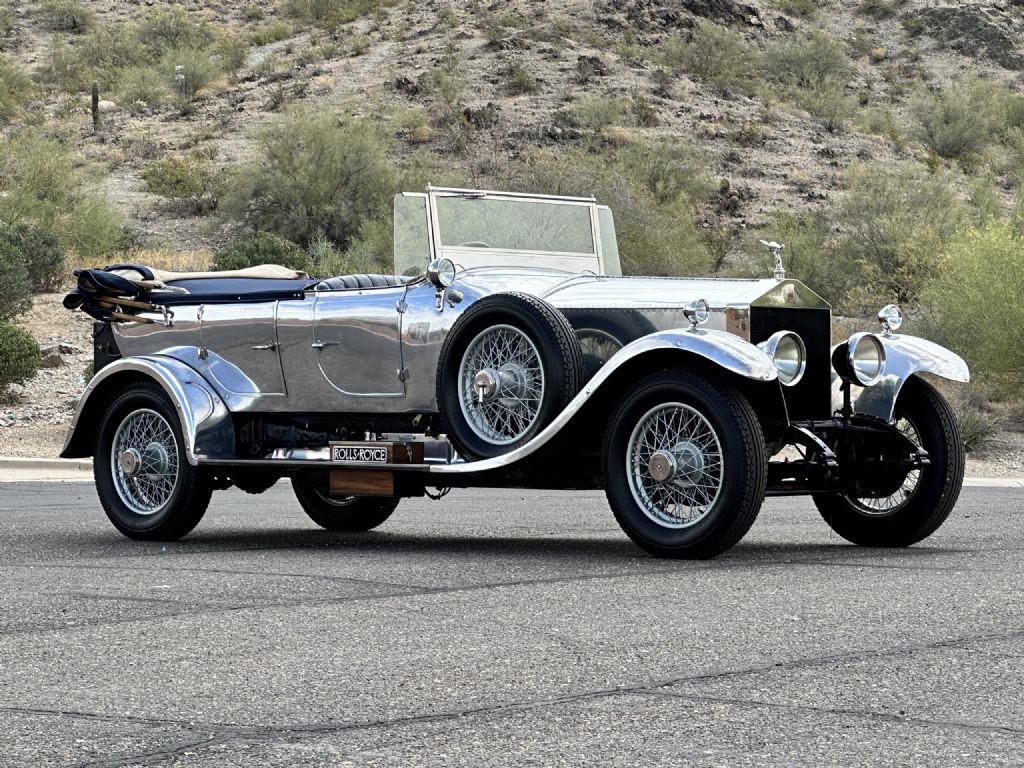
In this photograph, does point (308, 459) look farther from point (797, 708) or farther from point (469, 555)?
point (797, 708)

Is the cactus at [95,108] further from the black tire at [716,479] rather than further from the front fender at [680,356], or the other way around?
the black tire at [716,479]

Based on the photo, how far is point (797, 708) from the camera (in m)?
4.71

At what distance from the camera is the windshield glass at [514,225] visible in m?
10.8

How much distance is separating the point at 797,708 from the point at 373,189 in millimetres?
37408

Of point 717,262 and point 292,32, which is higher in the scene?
point 292,32

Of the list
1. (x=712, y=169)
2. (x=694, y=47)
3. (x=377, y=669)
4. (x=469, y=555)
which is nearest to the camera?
(x=377, y=669)

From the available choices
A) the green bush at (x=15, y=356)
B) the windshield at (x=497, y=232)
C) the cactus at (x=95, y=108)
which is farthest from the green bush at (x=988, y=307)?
the cactus at (x=95, y=108)

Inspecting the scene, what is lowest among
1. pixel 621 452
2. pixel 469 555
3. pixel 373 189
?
pixel 469 555

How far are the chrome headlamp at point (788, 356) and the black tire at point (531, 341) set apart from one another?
3.55ft

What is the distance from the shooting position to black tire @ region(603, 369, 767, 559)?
7898 mm

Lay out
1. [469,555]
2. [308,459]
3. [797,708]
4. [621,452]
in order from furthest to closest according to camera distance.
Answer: [308,459] → [469,555] → [621,452] → [797,708]

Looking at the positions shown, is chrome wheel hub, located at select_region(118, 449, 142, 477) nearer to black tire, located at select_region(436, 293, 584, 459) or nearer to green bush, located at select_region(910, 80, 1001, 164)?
black tire, located at select_region(436, 293, 584, 459)

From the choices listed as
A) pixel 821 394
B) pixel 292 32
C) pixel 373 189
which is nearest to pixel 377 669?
pixel 821 394

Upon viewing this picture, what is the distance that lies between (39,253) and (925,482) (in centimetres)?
2621
